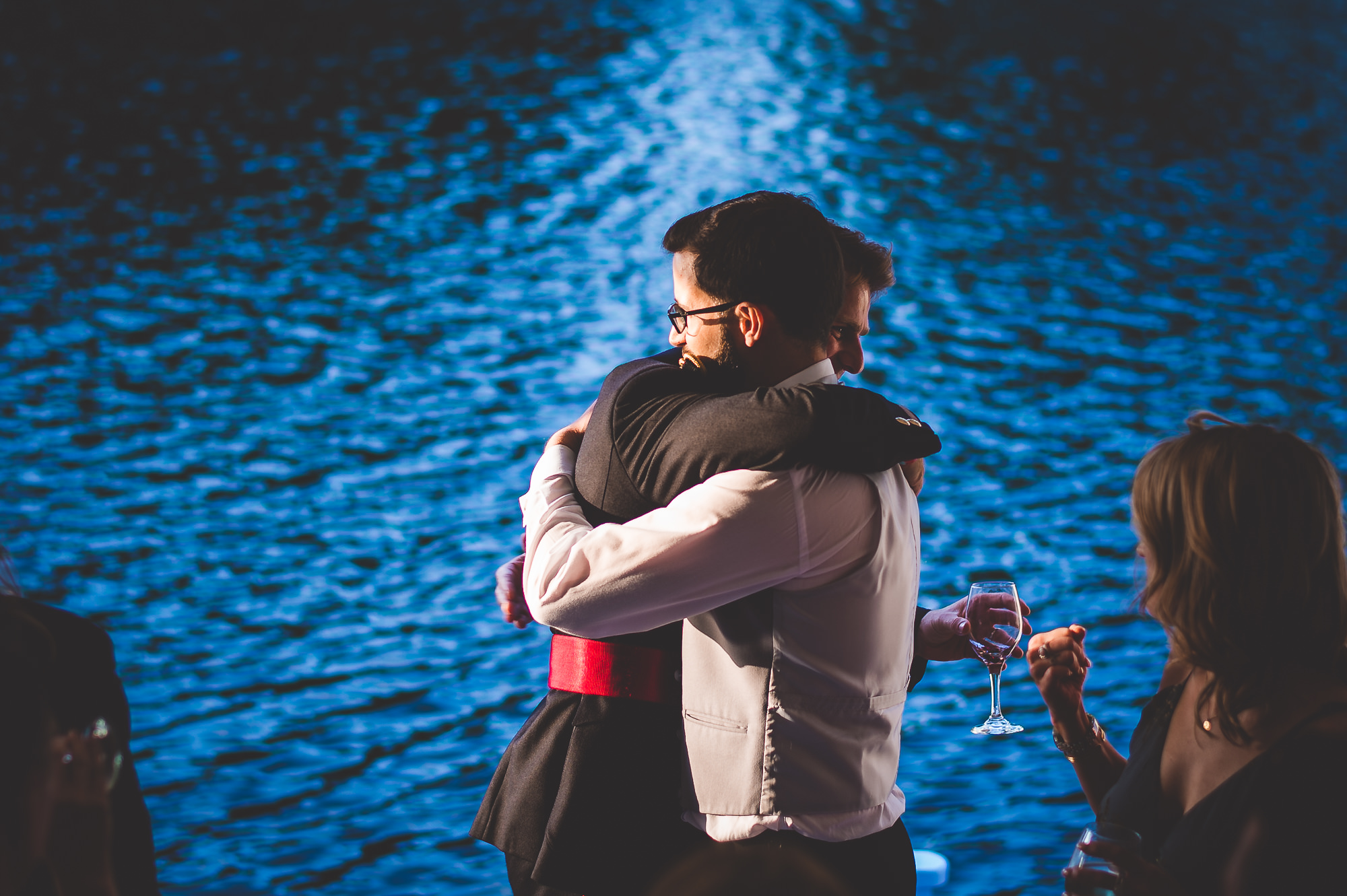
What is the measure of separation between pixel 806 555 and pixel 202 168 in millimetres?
12772

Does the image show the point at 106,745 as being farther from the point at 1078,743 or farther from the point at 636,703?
the point at 1078,743

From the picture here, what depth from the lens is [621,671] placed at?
118 centimetres

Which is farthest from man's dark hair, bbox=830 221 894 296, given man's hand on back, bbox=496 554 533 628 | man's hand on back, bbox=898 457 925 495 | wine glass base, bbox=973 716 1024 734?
wine glass base, bbox=973 716 1024 734

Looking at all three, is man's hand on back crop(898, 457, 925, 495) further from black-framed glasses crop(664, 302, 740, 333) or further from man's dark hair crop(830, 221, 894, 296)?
black-framed glasses crop(664, 302, 740, 333)

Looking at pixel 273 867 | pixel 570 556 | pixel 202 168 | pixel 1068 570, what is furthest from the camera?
pixel 202 168

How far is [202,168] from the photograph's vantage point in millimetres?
12133

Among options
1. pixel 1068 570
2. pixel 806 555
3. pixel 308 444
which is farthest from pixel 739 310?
pixel 308 444

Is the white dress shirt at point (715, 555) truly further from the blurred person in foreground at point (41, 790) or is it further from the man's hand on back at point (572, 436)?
the blurred person in foreground at point (41, 790)

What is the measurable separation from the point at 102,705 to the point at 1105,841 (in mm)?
980

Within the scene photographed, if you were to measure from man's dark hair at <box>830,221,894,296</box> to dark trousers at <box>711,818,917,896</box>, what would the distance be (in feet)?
2.39

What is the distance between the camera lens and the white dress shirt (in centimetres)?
104

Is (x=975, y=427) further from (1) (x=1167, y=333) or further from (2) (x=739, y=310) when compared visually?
(2) (x=739, y=310)

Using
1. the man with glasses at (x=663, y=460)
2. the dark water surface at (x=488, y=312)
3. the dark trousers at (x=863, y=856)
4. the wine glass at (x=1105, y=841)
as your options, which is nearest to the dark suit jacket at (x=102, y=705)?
the man with glasses at (x=663, y=460)

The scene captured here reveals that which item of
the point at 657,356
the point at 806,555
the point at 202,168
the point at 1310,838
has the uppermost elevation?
the point at 202,168
